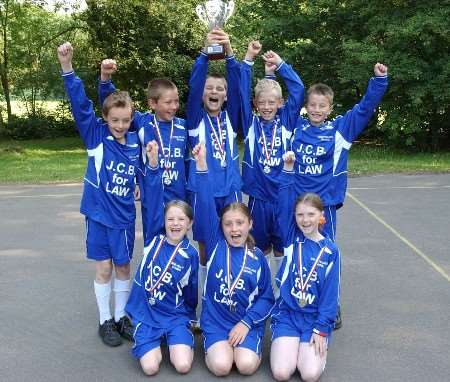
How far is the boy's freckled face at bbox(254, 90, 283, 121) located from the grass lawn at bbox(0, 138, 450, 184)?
24.8ft

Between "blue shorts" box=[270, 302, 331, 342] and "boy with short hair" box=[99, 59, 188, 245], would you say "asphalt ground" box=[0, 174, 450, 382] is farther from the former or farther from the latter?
"boy with short hair" box=[99, 59, 188, 245]

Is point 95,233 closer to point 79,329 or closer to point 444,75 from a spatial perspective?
point 79,329

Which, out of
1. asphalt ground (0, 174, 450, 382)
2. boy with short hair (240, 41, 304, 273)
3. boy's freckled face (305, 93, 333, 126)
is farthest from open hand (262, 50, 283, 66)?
asphalt ground (0, 174, 450, 382)

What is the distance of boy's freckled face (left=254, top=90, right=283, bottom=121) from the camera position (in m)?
4.61

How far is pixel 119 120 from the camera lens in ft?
14.1

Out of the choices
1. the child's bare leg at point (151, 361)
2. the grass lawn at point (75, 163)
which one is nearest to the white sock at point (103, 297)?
the child's bare leg at point (151, 361)

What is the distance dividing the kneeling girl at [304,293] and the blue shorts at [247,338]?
96mm

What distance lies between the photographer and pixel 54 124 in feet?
81.8

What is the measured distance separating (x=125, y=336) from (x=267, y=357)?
111 centimetres

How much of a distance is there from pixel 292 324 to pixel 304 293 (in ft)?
0.75

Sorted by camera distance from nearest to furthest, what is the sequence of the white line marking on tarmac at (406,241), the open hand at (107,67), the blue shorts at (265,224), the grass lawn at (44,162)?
1. the open hand at (107,67)
2. the blue shorts at (265,224)
3. the white line marking on tarmac at (406,241)
4. the grass lawn at (44,162)

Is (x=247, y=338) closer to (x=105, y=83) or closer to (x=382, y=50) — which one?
(x=105, y=83)

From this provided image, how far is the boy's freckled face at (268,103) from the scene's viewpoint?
15.1 feet

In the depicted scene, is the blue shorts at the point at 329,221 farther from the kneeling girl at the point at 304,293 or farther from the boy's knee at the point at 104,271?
the boy's knee at the point at 104,271
